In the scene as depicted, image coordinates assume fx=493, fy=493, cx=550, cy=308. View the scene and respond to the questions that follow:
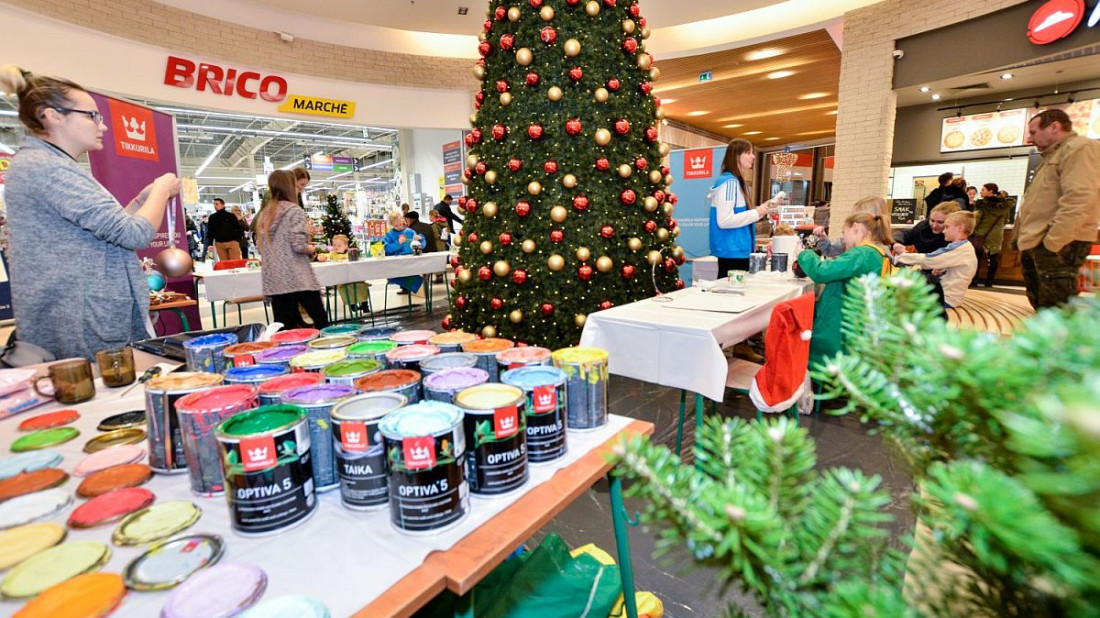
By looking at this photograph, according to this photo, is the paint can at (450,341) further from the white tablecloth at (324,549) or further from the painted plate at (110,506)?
the painted plate at (110,506)

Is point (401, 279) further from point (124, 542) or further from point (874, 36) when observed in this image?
point (874, 36)

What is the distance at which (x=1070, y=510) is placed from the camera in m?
0.21

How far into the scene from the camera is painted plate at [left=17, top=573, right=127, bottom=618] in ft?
1.86

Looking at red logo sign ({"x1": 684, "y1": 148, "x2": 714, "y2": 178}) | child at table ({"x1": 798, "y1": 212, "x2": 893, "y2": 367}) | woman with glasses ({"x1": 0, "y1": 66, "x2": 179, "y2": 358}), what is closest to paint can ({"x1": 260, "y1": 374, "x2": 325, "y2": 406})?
woman with glasses ({"x1": 0, "y1": 66, "x2": 179, "y2": 358})

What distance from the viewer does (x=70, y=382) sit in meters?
1.26

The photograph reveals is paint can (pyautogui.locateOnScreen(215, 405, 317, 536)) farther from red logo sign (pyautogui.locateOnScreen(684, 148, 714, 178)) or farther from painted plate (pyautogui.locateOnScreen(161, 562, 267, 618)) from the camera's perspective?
red logo sign (pyautogui.locateOnScreen(684, 148, 714, 178))

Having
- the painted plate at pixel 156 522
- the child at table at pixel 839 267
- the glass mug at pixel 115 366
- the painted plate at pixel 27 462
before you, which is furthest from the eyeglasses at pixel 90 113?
the child at table at pixel 839 267

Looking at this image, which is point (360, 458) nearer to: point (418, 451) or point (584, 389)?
point (418, 451)

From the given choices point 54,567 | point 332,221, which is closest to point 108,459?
point 54,567

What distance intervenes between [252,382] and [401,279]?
19.8 feet

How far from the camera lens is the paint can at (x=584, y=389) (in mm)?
1059

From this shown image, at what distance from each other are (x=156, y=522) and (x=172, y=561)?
0.12 metres

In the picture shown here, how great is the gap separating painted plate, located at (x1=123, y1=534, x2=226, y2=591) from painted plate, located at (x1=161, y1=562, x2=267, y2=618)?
29 mm

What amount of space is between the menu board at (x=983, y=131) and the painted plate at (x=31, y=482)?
11275 mm
